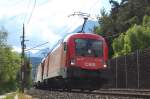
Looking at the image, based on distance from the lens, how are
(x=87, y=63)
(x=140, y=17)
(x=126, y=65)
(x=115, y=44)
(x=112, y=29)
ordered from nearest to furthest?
(x=87, y=63) < (x=126, y=65) < (x=115, y=44) < (x=140, y=17) < (x=112, y=29)

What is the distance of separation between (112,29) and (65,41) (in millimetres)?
69238

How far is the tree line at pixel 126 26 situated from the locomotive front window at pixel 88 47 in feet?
141

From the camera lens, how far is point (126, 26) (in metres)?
94.2

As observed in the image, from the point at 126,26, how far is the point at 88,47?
65.4m

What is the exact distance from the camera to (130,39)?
74.4 meters

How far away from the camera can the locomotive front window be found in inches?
1154

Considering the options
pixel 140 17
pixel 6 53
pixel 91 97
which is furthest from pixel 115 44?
pixel 91 97

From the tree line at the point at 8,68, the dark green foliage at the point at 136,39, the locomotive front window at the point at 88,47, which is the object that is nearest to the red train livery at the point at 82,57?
the locomotive front window at the point at 88,47

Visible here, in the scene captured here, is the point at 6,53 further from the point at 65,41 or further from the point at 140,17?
the point at 65,41

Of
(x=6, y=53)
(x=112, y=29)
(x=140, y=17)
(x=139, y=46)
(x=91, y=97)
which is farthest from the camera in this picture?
(x=6, y=53)

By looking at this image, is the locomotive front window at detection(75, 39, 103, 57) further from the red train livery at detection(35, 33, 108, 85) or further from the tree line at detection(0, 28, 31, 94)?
the tree line at detection(0, 28, 31, 94)

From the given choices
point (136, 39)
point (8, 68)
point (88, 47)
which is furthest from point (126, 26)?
point (88, 47)

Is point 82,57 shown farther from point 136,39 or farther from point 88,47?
point 136,39

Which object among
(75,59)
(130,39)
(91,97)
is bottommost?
(91,97)
